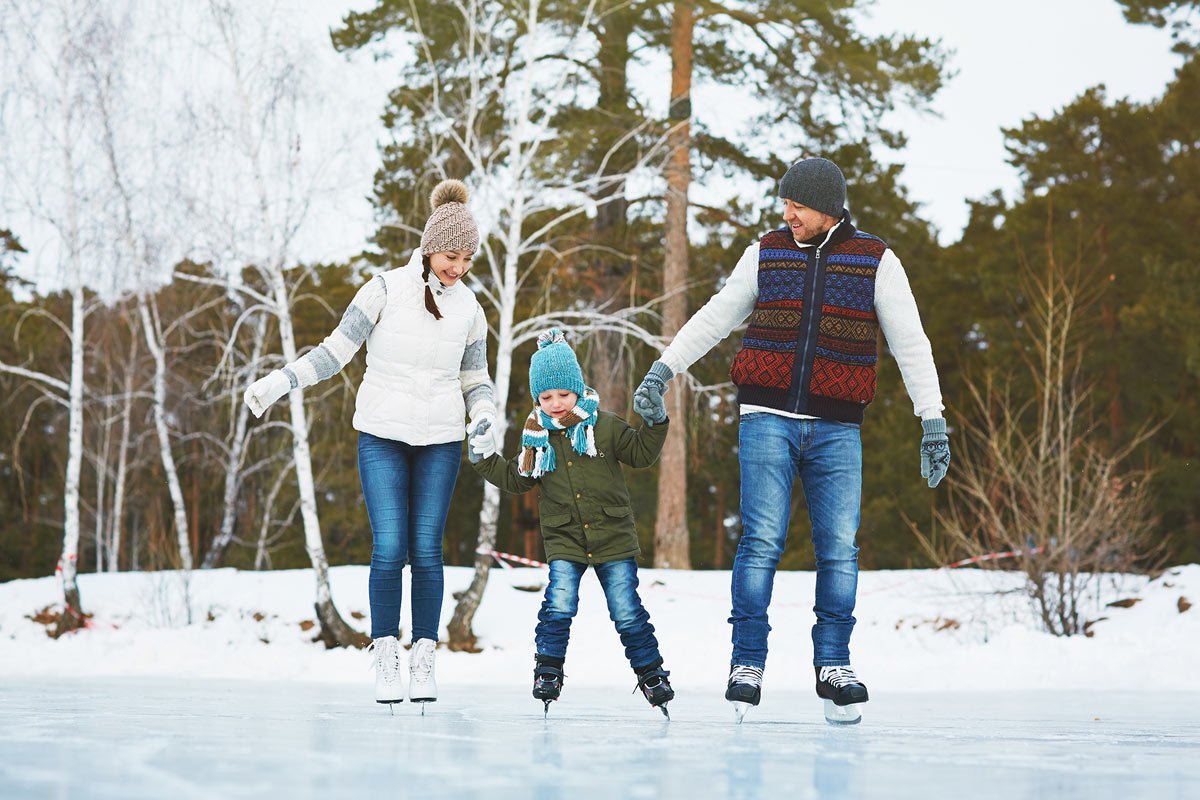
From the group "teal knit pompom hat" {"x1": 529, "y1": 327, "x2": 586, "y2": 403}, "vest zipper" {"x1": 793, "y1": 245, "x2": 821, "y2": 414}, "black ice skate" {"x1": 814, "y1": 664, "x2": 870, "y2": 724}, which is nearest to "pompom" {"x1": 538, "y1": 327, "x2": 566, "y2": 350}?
"teal knit pompom hat" {"x1": 529, "y1": 327, "x2": 586, "y2": 403}

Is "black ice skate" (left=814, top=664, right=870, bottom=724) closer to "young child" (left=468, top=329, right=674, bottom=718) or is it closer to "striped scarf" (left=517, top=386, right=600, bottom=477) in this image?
"young child" (left=468, top=329, right=674, bottom=718)

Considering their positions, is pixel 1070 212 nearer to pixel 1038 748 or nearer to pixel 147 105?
pixel 147 105

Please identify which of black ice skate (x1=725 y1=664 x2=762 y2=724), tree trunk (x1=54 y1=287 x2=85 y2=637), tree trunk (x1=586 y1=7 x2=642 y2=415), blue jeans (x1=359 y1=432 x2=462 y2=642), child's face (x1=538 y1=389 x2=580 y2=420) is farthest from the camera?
tree trunk (x1=586 y1=7 x2=642 y2=415)

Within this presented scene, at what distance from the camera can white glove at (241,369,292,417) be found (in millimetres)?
4141

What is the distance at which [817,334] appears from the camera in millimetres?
4066

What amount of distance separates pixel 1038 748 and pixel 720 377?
1452 cm

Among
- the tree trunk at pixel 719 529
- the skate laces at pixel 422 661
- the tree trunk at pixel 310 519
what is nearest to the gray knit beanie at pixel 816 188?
the skate laces at pixel 422 661

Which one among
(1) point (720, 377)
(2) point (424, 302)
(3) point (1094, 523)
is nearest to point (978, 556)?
(3) point (1094, 523)

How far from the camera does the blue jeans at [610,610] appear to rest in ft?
13.7

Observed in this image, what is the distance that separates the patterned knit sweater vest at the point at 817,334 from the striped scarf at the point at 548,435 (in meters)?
0.50

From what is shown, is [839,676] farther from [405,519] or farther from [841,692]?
[405,519]

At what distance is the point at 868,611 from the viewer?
11.3m

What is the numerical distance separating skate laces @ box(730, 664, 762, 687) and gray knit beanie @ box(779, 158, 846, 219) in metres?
1.43

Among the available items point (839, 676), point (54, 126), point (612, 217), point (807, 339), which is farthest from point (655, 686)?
point (612, 217)
